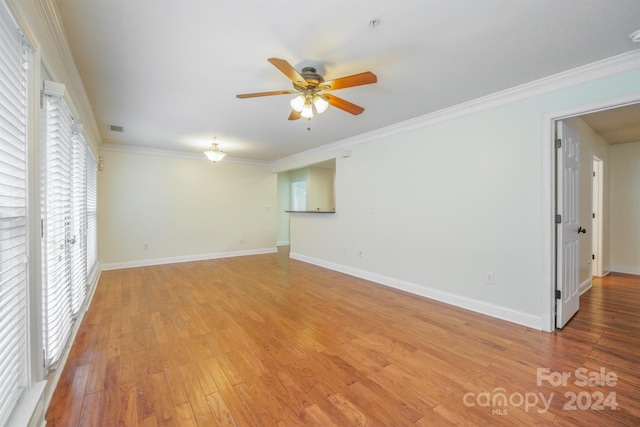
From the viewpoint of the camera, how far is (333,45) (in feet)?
6.54

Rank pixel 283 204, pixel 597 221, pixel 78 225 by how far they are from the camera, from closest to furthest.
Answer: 1. pixel 78 225
2. pixel 597 221
3. pixel 283 204

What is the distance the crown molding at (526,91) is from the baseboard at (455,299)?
2.25 metres

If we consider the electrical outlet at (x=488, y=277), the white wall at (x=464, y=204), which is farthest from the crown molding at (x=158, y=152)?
the electrical outlet at (x=488, y=277)

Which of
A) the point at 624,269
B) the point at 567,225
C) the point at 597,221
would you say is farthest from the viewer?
the point at 624,269

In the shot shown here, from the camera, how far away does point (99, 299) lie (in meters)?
3.40

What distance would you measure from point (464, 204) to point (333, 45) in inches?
93.1

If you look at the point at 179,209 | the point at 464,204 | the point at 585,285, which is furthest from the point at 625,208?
the point at 179,209

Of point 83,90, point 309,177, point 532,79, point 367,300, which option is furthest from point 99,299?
point 532,79

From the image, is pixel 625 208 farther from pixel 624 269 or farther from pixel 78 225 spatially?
pixel 78 225

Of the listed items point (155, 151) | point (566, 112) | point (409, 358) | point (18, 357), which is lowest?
point (409, 358)

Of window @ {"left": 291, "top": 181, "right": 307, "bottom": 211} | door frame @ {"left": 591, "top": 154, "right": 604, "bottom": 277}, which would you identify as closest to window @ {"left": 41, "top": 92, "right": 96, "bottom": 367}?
window @ {"left": 291, "top": 181, "right": 307, "bottom": 211}

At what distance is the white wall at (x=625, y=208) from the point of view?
4.50 m

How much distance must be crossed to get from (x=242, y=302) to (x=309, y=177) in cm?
450

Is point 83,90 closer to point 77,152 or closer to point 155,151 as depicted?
point 77,152
